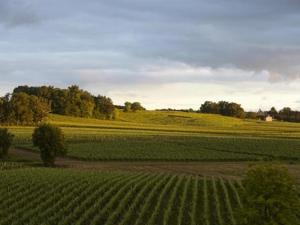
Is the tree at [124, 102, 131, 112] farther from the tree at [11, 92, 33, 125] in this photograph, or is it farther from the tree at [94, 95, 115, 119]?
the tree at [11, 92, 33, 125]

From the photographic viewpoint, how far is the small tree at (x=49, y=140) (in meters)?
53.5

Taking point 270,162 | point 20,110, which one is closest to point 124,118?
point 20,110

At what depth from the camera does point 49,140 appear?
53500mm

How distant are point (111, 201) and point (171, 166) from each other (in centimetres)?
2898

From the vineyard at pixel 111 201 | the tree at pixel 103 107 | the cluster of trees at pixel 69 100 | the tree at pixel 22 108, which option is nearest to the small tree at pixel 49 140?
the vineyard at pixel 111 201

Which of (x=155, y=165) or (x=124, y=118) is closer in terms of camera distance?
(x=155, y=165)

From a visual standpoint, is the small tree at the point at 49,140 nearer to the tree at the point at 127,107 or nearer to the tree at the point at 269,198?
the tree at the point at 269,198

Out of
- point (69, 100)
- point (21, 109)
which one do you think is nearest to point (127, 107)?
point (69, 100)

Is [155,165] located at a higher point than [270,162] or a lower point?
lower

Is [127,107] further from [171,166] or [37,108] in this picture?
[171,166]

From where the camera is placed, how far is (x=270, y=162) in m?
15.0

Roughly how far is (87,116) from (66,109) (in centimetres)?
671

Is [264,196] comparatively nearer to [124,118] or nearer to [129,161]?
[129,161]

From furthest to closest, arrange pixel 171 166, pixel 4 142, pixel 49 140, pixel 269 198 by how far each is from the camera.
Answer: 1. pixel 4 142
2. pixel 171 166
3. pixel 49 140
4. pixel 269 198
